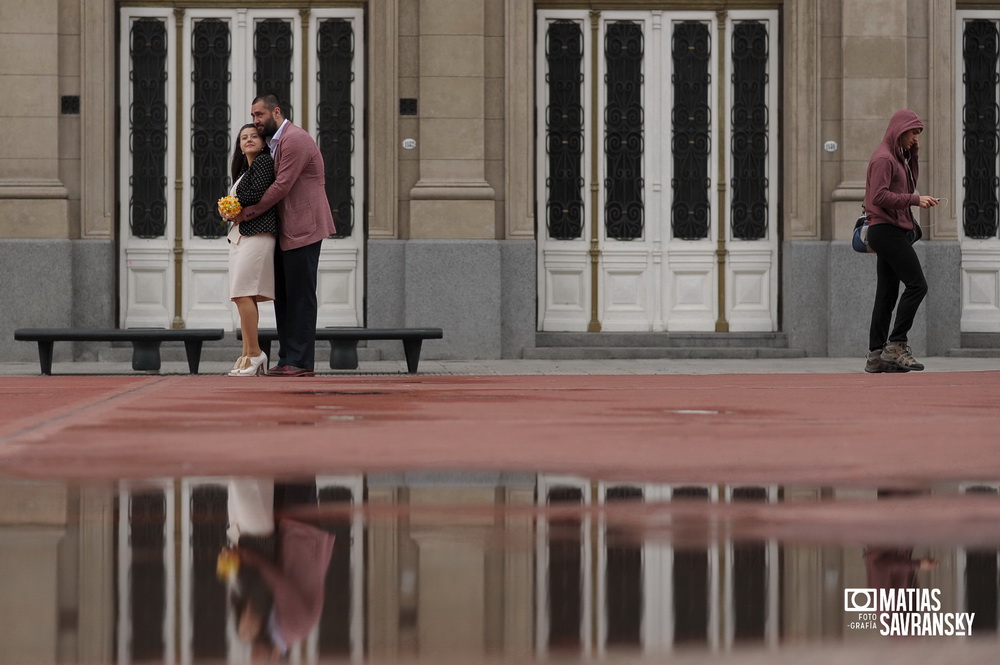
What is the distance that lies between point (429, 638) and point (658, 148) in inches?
583

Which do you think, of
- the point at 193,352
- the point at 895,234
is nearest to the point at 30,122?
the point at 193,352

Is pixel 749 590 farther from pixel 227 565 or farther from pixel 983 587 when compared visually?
pixel 227 565

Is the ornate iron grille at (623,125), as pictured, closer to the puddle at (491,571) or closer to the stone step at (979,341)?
the stone step at (979,341)

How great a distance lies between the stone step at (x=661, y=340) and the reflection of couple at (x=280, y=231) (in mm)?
5735

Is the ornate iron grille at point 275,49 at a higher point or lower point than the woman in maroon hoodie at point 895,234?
higher

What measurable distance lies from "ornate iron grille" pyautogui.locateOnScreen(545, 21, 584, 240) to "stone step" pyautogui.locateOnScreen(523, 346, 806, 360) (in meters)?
1.40

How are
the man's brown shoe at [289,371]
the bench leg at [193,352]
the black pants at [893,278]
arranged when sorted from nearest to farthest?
the man's brown shoe at [289,371], the black pants at [893,278], the bench leg at [193,352]

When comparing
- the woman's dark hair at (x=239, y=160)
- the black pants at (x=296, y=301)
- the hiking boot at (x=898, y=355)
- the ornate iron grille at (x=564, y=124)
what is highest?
the ornate iron grille at (x=564, y=124)

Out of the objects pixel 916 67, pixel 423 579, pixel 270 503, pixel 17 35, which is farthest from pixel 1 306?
pixel 423 579

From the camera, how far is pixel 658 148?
1706 cm

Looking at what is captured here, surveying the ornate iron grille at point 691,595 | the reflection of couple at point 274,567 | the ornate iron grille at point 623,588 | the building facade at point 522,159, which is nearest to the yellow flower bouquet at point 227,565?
the reflection of couple at point 274,567

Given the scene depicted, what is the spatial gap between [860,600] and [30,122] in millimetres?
14738

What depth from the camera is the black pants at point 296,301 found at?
11.3 m

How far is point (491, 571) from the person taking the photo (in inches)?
126
